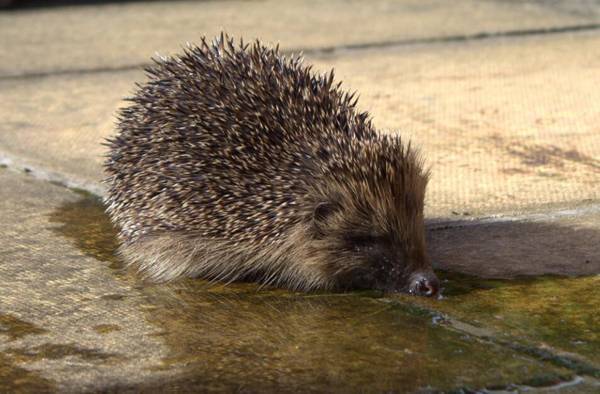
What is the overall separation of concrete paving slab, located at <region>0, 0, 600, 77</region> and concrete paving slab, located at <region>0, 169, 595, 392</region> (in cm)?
470

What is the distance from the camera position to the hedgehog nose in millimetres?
4930

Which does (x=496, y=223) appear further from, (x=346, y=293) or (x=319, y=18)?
(x=319, y=18)

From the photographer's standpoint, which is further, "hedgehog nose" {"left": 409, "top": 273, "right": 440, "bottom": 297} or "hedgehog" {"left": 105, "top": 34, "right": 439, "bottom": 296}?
"hedgehog" {"left": 105, "top": 34, "right": 439, "bottom": 296}

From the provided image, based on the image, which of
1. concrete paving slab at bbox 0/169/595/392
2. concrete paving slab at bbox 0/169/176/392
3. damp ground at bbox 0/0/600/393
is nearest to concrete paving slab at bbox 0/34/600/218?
damp ground at bbox 0/0/600/393

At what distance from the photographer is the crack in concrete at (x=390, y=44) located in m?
9.45

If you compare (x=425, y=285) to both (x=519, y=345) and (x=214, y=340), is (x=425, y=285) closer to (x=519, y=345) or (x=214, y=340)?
(x=519, y=345)

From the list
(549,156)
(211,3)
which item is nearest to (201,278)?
(549,156)

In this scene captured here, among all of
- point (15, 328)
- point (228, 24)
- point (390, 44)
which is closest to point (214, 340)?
point (15, 328)

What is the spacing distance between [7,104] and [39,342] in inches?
169

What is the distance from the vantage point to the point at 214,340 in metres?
4.52

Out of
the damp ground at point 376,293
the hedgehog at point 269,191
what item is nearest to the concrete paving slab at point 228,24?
the damp ground at point 376,293

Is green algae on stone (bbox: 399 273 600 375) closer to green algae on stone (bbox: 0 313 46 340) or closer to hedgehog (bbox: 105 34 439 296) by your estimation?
hedgehog (bbox: 105 34 439 296)

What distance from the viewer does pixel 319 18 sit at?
11570mm

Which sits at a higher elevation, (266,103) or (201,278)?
(266,103)
